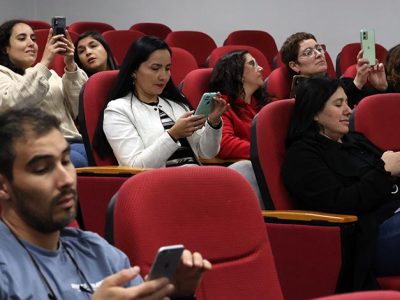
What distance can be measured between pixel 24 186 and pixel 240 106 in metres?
2.22

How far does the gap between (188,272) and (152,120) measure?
166cm

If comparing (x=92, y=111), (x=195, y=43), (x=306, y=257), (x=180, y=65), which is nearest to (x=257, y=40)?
(x=195, y=43)

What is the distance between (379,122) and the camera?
10.5 ft

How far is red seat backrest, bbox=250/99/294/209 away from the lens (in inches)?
108

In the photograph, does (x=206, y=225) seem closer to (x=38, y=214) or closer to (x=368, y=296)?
(x=38, y=214)

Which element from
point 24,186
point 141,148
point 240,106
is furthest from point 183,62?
point 24,186

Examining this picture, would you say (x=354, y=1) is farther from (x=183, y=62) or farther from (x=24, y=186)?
(x=24, y=186)

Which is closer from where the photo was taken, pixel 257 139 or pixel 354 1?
pixel 257 139

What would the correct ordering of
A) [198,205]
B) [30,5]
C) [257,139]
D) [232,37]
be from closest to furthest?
[198,205]
[257,139]
[232,37]
[30,5]

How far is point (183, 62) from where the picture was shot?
4.71 m

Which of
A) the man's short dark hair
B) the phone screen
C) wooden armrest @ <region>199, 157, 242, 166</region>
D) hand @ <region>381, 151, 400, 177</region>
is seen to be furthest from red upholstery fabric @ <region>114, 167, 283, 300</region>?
the phone screen

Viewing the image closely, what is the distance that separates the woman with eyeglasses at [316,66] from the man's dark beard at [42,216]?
257cm

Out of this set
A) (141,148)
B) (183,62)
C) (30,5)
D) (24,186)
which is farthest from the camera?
(30,5)

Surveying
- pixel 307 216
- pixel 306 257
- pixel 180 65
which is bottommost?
pixel 306 257
